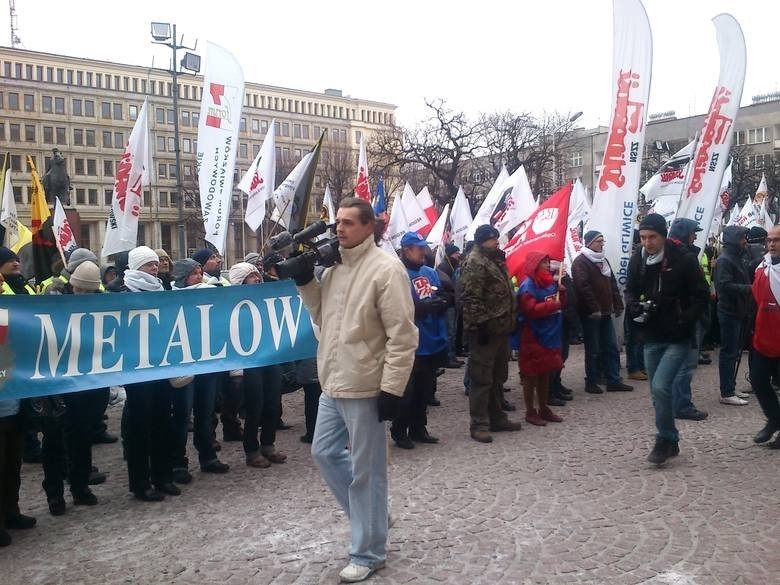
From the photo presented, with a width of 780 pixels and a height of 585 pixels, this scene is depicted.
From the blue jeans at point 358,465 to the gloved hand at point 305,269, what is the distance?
0.69m

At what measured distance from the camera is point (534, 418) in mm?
7992

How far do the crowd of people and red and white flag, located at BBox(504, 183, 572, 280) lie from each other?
182 mm

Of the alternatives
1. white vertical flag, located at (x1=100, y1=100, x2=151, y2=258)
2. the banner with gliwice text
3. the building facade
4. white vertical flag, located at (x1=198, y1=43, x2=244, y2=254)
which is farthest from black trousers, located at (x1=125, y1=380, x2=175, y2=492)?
the building facade

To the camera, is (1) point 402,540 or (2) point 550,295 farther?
(2) point 550,295

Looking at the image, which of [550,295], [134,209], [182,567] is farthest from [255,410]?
[134,209]

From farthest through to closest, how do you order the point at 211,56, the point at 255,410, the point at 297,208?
the point at 211,56 < the point at 255,410 < the point at 297,208

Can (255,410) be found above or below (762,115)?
below

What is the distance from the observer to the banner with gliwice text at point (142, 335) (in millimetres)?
5258

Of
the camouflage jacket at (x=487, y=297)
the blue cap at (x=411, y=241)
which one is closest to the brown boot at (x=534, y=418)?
the camouflage jacket at (x=487, y=297)

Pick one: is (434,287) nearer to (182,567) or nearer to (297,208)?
(297,208)

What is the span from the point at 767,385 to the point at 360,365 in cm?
452

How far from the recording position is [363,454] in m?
4.22

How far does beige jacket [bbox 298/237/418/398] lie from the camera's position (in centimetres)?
409

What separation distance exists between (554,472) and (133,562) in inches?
134
